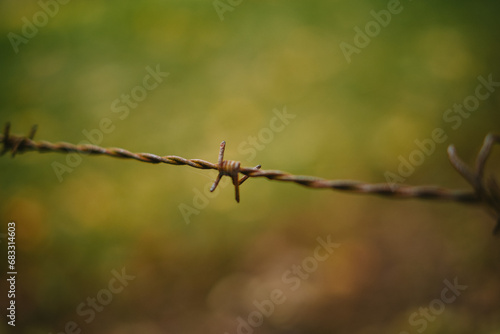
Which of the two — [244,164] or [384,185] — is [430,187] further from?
[244,164]

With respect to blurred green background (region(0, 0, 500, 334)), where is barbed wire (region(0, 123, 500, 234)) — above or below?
above

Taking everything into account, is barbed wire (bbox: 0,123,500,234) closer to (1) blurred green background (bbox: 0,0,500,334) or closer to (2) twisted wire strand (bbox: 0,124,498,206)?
(2) twisted wire strand (bbox: 0,124,498,206)

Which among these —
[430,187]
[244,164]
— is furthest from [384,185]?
[244,164]

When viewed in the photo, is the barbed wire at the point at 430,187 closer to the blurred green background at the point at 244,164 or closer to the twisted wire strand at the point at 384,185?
the twisted wire strand at the point at 384,185

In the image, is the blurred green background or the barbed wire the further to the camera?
the blurred green background

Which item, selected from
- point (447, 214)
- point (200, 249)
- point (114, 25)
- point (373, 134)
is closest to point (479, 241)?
point (447, 214)

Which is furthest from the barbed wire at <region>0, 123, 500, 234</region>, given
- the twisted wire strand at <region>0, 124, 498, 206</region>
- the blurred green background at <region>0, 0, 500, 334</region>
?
the blurred green background at <region>0, 0, 500, 334</region>

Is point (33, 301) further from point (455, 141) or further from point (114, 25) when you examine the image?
point (455, 141)

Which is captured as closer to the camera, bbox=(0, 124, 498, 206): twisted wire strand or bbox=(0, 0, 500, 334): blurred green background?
bbox=(0, 124, 498, 206): twisted wire strand
